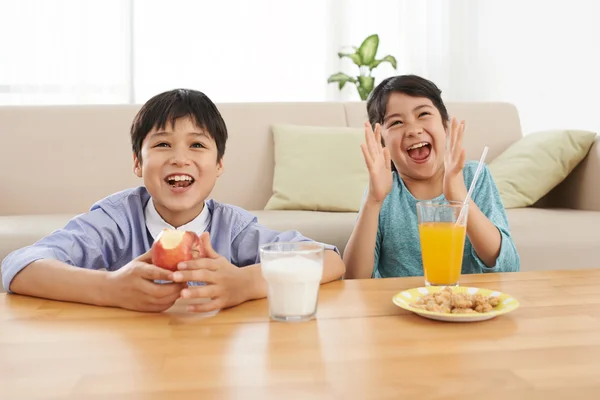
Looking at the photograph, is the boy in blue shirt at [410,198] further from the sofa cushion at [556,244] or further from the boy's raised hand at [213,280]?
the sofa cushion at [556,244]

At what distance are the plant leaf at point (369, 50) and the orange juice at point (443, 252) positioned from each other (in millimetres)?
3486

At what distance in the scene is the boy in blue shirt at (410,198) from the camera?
5.11ft

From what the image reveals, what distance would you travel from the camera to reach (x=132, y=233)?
4.78 ft

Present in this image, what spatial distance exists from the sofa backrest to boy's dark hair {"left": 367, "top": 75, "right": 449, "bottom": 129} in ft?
4.35

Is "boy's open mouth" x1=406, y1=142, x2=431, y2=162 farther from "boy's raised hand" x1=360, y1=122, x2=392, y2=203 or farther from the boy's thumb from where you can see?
the boy's thumb

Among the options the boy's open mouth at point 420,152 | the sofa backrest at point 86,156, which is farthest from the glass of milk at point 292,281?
the sofa backrest at point 86,156

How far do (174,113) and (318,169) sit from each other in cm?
155

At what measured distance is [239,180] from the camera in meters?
3.06

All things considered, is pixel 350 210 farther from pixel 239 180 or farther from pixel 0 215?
pixel 0 215

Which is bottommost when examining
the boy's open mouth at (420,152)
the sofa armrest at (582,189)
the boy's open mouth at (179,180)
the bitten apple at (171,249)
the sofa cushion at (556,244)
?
the sofa cushion at (556,244)

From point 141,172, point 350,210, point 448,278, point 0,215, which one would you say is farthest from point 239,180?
point 448,278

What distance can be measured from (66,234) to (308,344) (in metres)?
0.69

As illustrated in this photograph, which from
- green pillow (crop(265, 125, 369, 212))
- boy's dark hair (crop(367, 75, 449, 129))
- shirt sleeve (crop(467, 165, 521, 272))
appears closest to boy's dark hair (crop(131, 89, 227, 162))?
boy's dark hair (crop(367, 75, 449, 129))

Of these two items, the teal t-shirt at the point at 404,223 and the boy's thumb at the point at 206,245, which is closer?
the boy's thumb at the point at 206,245
